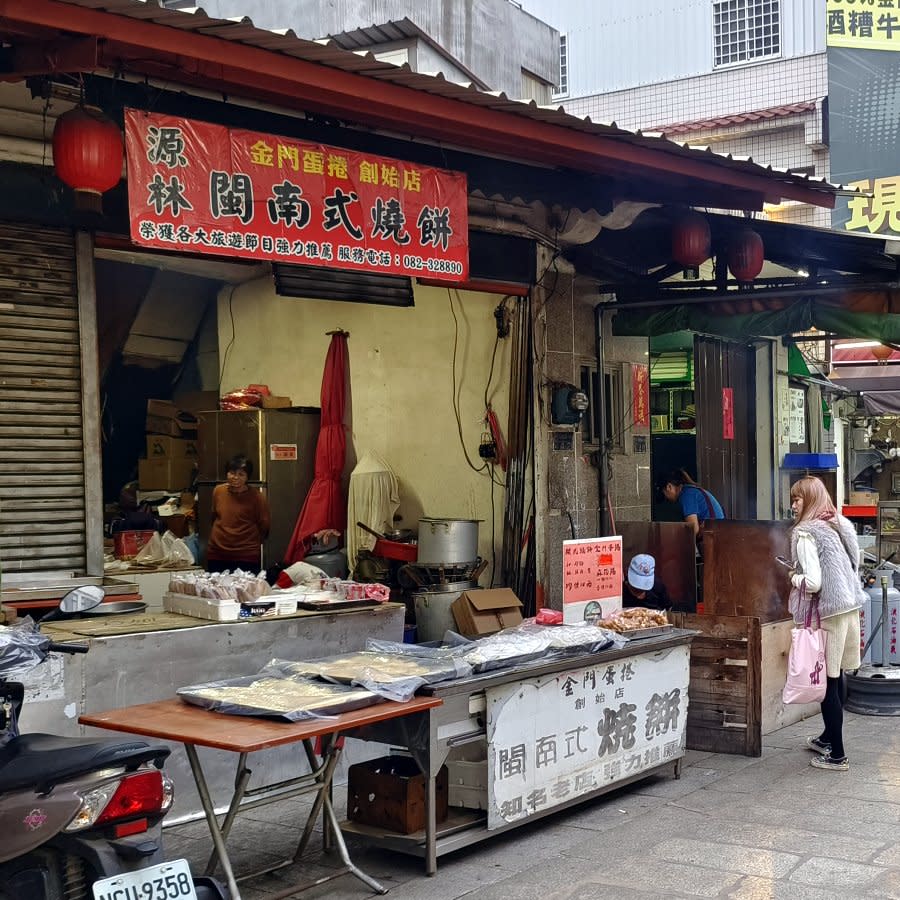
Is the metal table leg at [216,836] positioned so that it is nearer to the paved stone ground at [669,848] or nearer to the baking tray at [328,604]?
the paved stone ground at [669,848]

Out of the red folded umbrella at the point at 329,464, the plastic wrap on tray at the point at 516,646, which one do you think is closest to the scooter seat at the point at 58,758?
the plastic wrap on tray at the point at 516,646

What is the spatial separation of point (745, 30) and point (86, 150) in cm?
1937

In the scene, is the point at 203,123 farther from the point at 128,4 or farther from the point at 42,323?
the point at 42,323

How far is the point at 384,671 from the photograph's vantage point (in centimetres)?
511

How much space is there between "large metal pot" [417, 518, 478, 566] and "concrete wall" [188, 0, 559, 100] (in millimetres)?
9005

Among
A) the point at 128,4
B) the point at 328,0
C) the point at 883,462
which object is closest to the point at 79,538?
the point at 128,4

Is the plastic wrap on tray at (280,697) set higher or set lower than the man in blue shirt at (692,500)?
lower

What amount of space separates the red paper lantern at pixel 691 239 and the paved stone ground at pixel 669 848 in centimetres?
381

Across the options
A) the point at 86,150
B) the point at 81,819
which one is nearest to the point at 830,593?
the point at 81,819

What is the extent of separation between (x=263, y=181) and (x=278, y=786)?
3.10 metres

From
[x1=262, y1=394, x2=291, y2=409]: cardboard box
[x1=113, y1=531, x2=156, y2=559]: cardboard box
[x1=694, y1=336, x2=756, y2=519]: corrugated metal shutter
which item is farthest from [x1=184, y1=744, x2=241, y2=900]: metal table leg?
[x1=694, y1=336, x2=756, y2=519]: corrugated metal shutter

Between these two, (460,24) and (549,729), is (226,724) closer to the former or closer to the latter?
(549,729)

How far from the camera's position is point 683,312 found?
29.9ft

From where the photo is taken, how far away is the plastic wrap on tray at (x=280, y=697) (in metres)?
4.39
